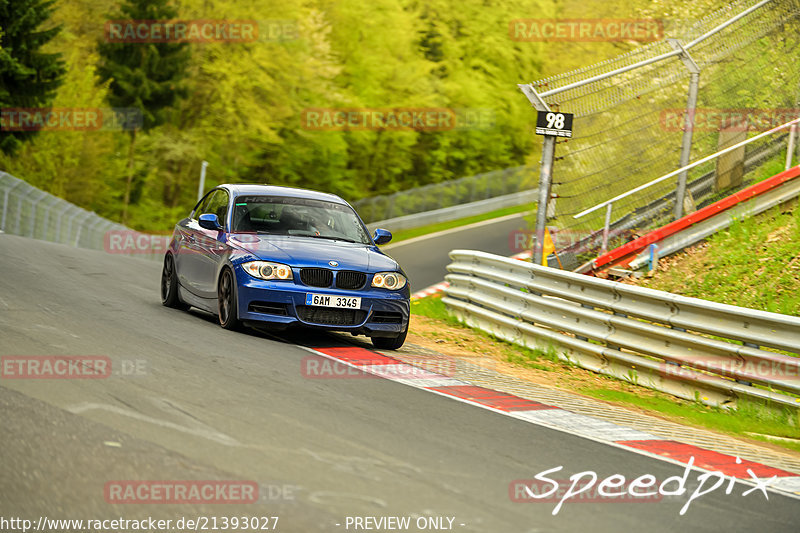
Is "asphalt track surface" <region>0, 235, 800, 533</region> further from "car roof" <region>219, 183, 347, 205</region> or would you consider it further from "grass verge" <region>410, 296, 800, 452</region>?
"car roof" <region>219, 183, 347, 205</region>

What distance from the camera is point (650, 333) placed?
10.6 meters

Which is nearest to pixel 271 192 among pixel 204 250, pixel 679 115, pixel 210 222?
pixel 210 222

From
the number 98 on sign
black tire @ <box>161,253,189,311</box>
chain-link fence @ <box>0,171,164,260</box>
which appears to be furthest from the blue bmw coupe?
chain-link fence @ <box>0,171,164,260</box>

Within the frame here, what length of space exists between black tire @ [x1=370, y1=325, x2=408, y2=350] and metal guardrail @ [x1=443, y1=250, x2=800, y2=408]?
88.6 inches

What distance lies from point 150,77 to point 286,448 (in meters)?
50.1

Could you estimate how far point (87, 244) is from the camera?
3738 centimetres

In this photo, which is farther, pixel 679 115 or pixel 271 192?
pixel 679 115

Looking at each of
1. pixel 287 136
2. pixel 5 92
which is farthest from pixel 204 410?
pixel 287 136

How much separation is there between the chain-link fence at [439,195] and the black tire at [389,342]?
41.8 meters

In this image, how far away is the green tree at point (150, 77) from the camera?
5238 centimetres

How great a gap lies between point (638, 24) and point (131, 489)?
24.8 m

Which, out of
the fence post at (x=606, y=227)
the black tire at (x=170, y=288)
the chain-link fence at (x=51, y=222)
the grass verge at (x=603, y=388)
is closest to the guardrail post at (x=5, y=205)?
the chain-link fence at (x=51, y=222)

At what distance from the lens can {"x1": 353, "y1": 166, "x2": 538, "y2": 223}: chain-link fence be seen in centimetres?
5694

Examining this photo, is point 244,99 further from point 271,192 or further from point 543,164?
point 271,192
